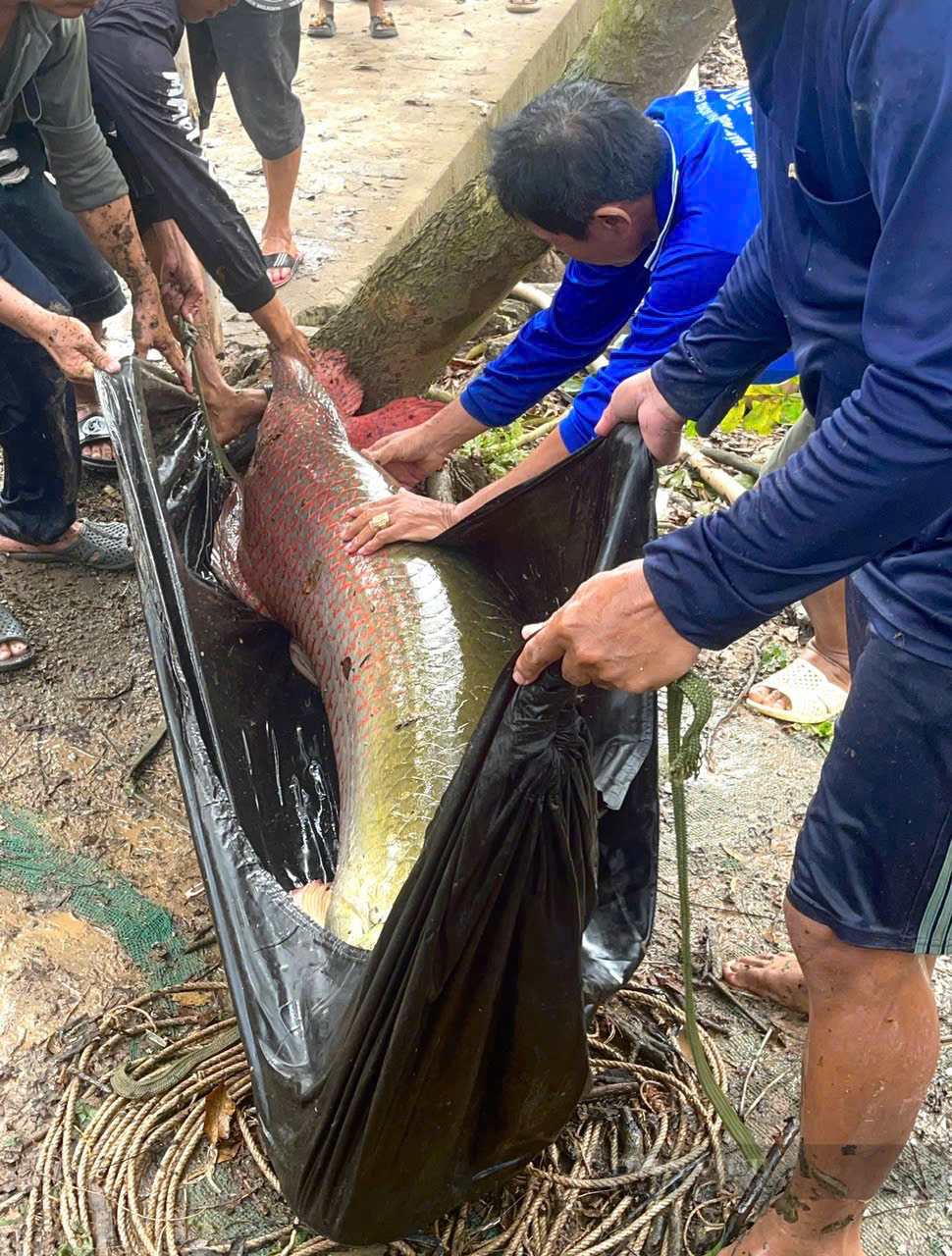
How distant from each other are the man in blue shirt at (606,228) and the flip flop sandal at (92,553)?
1277 mm

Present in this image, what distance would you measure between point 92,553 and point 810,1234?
3.09 meters

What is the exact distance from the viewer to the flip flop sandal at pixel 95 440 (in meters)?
4.42

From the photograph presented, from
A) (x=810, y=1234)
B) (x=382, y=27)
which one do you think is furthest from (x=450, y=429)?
(x=382, y=27)

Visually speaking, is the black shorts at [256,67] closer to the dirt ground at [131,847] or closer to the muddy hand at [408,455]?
the dirt ground at [131,847]

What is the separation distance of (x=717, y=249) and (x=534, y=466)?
74 centimetres

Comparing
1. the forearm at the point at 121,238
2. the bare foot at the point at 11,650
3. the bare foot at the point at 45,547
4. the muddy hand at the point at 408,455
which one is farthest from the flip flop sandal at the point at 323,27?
the bare foot at the point at 11,650

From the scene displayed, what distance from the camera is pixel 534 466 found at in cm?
309

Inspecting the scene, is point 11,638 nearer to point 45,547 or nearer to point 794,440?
point 45,547

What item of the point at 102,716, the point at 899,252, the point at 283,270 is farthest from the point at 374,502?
the point at 283,270

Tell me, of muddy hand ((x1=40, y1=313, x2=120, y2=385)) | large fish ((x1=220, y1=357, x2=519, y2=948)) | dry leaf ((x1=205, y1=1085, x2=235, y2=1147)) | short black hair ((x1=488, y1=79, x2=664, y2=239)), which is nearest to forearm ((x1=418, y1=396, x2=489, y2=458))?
large fish ((x1=220, y1=357, x2=519, y2=948))

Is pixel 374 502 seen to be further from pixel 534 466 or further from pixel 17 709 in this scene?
pixel 17 709

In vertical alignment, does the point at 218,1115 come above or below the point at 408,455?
below

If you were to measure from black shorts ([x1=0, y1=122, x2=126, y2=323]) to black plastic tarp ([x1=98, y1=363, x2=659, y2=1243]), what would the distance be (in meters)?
1.78

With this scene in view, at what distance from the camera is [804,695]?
3445 mm
